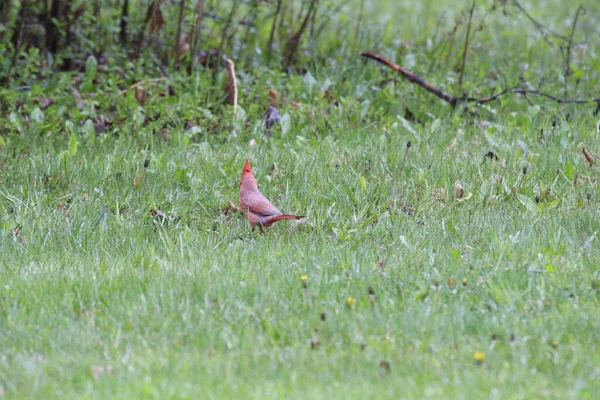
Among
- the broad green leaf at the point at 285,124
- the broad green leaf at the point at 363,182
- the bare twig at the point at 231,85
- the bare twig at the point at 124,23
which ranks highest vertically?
the bare twig at the point at 124,23

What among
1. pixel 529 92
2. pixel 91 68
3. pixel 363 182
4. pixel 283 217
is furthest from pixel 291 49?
pixel 283 217

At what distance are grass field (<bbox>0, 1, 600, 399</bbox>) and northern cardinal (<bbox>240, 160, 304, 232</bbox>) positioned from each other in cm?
11

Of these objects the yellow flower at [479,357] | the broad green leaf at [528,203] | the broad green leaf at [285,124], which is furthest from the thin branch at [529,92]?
the yellow flower at [479,357]

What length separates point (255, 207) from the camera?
16.4 ft

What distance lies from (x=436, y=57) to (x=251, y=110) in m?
2.61

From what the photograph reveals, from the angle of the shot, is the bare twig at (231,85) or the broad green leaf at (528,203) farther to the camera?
the bare twig at (231,85)

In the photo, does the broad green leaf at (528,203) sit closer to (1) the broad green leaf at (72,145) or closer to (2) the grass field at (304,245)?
(2) the grass field at (304,245)

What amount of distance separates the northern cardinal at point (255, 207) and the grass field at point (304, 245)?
0.35 ft

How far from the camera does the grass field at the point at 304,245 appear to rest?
3.28m

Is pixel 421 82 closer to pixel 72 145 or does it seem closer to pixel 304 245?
pixel 72 145

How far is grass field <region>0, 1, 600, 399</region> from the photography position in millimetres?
3277

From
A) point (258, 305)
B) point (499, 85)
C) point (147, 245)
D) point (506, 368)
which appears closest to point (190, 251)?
point (147, 245)

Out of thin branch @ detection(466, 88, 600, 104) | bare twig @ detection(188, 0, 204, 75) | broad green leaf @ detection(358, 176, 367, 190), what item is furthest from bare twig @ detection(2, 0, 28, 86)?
thin branch @ detection(466, 88, 600, 104)

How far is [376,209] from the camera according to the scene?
17.7 ft
